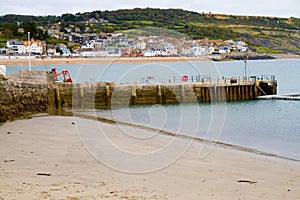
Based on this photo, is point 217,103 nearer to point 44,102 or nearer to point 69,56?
point 44,102

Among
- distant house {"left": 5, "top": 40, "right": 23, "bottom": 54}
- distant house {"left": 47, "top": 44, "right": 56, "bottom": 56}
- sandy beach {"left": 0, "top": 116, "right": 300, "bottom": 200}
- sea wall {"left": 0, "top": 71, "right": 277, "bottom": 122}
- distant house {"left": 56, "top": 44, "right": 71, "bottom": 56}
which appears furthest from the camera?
distant house {"left": 56, "top": 44, "right": 71, "bottom": 56}

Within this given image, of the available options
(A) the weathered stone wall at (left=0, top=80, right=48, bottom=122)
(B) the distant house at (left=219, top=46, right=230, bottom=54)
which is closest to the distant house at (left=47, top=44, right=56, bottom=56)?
(B) the distant house at (left=219, top=46, right=230, bottom=54)

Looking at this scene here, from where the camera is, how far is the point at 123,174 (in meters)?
9.99

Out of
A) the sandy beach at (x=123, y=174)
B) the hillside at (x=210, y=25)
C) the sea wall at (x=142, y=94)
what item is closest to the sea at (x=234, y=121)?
the sea wall at (x=142, y=94)

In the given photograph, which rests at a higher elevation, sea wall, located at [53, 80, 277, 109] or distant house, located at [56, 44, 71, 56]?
distant house, located at [56, 44, 71, 56]

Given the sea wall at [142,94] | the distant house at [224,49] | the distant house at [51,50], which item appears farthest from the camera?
the distant house at [224,49]

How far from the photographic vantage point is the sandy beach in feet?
27.3

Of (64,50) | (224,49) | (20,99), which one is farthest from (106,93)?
(224,49)

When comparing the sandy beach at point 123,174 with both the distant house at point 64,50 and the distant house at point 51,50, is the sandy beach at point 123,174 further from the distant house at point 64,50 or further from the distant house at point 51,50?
the distant house at point 64,50

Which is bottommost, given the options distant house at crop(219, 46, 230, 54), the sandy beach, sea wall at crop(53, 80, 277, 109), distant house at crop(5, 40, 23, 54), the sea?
the sea

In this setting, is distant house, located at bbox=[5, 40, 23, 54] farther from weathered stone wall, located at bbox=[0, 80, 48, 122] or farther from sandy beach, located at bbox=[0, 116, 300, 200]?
sandy beach, located at bbox=[0, 116, 300, 200]

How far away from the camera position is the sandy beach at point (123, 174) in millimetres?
8328

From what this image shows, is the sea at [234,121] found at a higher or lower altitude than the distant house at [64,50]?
lower

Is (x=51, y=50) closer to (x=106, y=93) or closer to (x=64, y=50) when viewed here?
(x=64, y=50)
